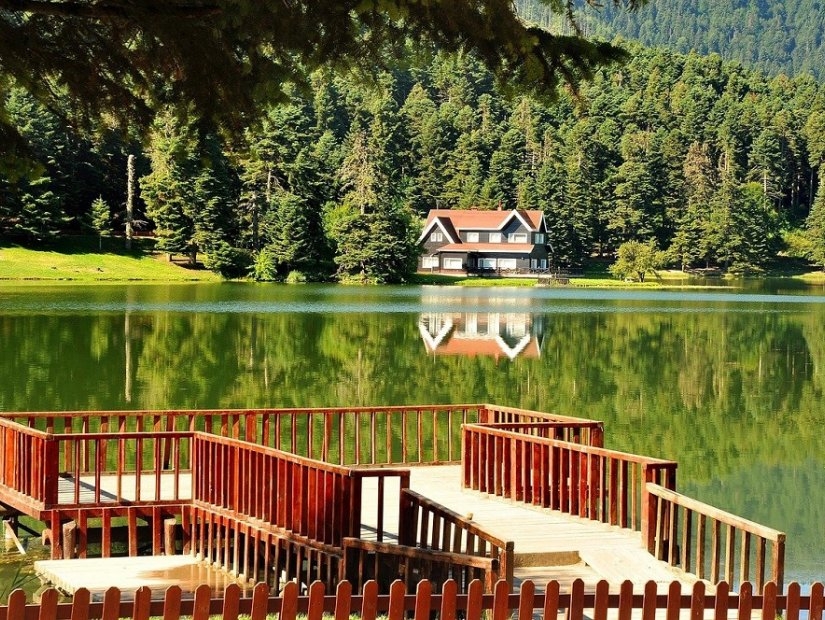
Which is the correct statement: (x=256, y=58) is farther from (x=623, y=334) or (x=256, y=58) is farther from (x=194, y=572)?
(x=623, y=334)

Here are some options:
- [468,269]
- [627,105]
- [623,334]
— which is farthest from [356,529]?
[627,105]

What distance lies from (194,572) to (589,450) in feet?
13.3

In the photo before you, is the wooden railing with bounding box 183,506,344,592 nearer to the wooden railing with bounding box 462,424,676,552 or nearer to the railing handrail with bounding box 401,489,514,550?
the railing handrail with bounding box 401,489,514,550

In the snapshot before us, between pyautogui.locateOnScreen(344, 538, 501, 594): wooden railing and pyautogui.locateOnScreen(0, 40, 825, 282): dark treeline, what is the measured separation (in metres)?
51.1

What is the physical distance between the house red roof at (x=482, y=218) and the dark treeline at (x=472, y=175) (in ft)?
9.40

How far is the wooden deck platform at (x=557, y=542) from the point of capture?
10.6 m

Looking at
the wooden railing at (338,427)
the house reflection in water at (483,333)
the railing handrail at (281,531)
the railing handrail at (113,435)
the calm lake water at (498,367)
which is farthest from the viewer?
the house reflection in water at (483,333)

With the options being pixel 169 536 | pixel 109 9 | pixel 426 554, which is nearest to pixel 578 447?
pixel 426 554

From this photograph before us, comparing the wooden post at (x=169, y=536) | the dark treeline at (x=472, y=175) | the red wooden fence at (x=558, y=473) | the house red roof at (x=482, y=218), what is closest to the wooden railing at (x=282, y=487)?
the wooden post at (x=169, y=536)

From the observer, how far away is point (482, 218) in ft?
368

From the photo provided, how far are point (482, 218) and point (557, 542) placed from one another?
101 meters

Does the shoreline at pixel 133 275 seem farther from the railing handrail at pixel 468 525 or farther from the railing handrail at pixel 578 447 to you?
the railing handrail at pixel 468 525

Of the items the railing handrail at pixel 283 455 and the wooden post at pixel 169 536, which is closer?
the railing handrail at pixel 283 455

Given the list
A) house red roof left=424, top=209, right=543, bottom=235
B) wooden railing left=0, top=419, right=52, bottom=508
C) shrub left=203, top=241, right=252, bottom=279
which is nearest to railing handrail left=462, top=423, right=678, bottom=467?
wooden railing left=0, top=419, right=52, bottom=508
